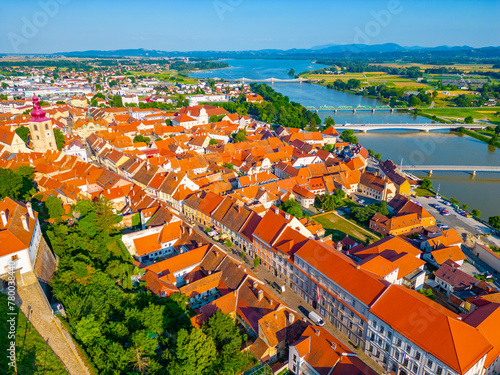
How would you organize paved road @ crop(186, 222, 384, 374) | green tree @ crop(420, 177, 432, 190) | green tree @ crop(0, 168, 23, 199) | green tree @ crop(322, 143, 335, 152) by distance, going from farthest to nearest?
green tree @ crop(322, 143, 335, 152) < green tree @ crop(420, 177, 432, 190) < green tree @ crop(0, 168, 23, 199) < paved road @ crop(186, 222, 384, 374)

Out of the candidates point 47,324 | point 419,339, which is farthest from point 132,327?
point 419,339

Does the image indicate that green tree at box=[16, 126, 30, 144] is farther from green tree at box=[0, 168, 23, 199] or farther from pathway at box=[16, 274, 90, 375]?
pathway at box=[16, 274, 90, 375]

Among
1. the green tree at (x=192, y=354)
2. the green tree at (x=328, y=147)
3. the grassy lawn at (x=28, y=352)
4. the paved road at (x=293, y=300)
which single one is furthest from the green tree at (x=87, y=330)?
the green tree at (x=328, y=147)

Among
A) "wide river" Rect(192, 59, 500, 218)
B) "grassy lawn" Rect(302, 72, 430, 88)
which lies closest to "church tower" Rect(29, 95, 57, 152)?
"wide river" Rect(192, 59, 500, 218)

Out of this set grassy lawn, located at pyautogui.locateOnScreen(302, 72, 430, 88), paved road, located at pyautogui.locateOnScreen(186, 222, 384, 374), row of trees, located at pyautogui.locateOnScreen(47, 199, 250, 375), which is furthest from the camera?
grassy lawn, located at pyautogui.locateOnScreen(302, 72, 430, 88)

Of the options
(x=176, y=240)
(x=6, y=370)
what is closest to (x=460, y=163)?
(x=176, y=240)

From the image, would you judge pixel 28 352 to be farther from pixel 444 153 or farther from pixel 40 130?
pixel 444 153

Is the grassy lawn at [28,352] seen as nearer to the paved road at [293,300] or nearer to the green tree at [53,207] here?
the green tree at [53,207]
